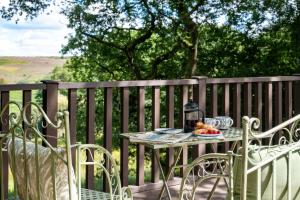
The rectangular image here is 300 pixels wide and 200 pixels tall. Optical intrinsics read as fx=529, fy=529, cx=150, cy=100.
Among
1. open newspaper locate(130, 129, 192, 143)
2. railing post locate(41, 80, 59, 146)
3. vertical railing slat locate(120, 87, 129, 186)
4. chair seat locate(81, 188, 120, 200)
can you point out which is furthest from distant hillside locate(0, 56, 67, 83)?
chair seat locate(81, 188, 120, 200)

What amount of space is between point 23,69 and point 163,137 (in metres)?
8.06

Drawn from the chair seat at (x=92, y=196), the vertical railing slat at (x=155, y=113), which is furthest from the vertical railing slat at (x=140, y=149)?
the chair seat at (x=92, y=196)

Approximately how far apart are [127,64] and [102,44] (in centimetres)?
79

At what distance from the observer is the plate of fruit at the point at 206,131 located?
3.47 meters

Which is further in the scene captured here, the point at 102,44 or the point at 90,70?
the point at 90,70

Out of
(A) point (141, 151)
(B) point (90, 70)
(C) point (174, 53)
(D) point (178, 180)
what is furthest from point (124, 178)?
(B) point (90, 70)

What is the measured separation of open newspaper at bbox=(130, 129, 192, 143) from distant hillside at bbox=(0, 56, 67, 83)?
7.79 m

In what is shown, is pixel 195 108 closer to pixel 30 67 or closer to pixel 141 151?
pixel 141 151

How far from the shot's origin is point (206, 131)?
11.5 feet

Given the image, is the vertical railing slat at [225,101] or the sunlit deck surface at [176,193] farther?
the vertical railing slat at [225,101]

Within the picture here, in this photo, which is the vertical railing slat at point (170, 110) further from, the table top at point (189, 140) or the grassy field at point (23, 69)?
the grassy field at point (23, 69)

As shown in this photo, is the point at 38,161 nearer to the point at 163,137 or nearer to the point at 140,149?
the point at 163,137

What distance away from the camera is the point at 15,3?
37.7ft

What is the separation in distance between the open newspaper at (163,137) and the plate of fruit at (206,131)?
0.21 ft
